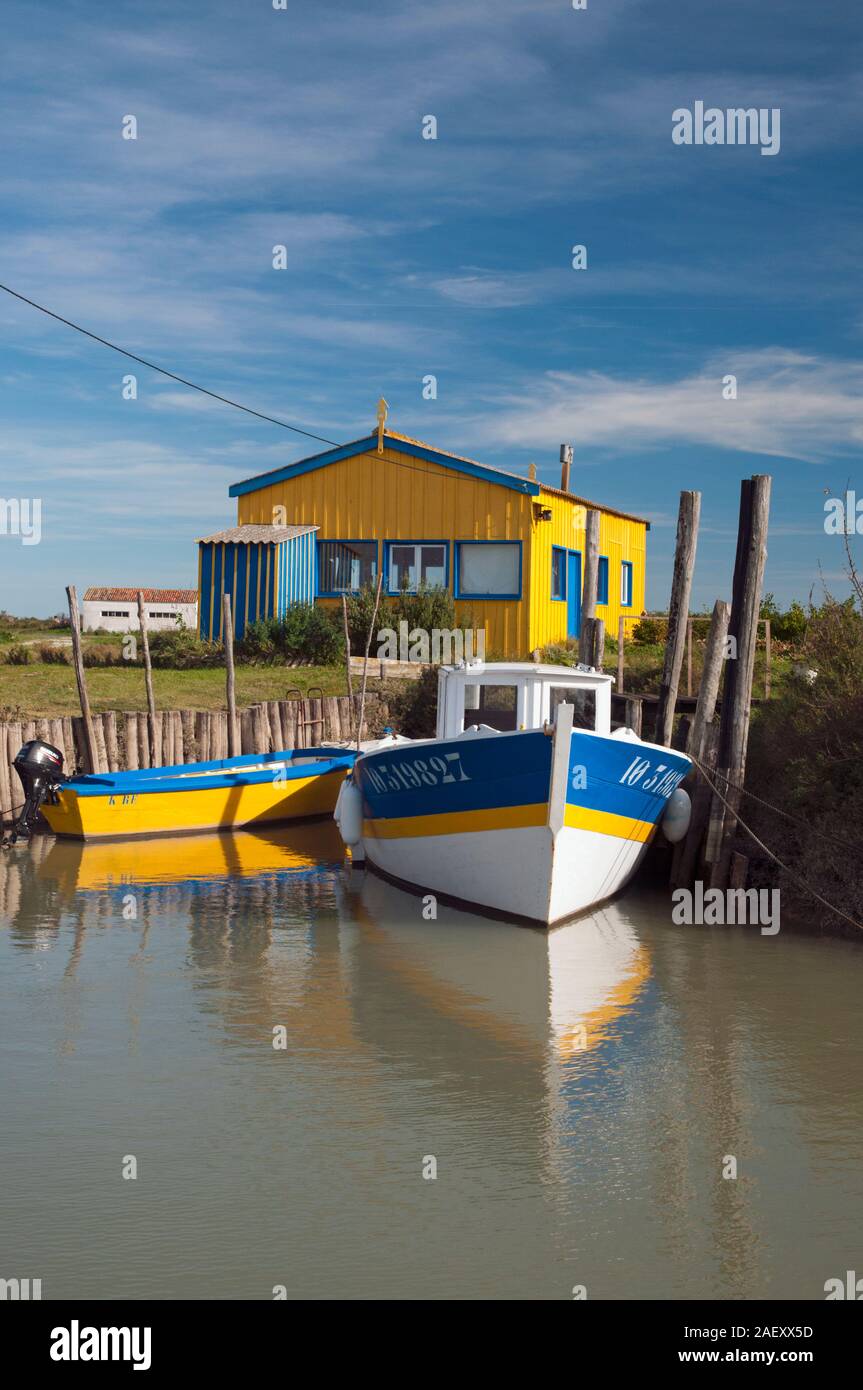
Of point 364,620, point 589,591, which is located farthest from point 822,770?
point 364,620

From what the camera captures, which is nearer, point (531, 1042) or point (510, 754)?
point (531, 1042)

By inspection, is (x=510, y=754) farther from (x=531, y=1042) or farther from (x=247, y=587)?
(x=247, y=587)

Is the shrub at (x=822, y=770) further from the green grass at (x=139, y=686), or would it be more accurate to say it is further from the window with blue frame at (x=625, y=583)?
the window with blue frame at (x=625, y=583)

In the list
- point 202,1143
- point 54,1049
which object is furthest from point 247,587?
point 202,1143

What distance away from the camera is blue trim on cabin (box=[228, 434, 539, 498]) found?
29969 mm

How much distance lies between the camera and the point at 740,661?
14844 millimetres

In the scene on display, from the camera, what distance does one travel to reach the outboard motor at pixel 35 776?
745 inches

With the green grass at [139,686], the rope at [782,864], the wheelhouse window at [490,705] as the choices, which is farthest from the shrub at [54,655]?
the rope at [782,864]

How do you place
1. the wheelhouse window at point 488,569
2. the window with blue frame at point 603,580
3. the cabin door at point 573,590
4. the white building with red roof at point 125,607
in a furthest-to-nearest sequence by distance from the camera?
1. the white building with red roof at point 125,607
2. the window with blue frame at point 603,580
3. the cabin door at point 573,590
4. the wheelhouse window at point 488,569

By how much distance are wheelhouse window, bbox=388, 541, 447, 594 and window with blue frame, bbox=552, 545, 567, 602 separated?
3130 millimetres

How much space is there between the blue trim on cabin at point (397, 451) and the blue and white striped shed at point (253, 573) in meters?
1.38

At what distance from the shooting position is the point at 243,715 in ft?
75.5
